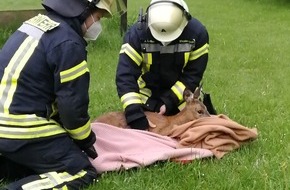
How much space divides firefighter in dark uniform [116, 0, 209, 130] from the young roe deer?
3.7 inches

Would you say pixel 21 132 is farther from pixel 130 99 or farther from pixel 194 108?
pixel 194 108

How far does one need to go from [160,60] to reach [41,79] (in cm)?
146

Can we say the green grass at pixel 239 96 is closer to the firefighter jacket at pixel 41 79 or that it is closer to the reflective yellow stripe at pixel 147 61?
the firefighter jacket at pixel 41 79

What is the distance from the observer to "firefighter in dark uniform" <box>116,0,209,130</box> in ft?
14.3

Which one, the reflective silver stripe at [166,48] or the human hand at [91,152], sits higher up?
the reflective silver stripe at [166,48]

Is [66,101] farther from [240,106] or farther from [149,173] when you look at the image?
[240,106]

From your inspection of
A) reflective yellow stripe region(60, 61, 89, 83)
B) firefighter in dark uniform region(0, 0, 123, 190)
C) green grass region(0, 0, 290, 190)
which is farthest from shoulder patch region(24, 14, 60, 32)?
green grass region(0, 0, 290, 190)

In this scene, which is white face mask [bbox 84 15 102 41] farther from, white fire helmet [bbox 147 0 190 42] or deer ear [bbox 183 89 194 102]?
deer ear [bbox 183 89 194 102]

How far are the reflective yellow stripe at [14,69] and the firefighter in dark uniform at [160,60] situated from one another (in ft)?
4.03

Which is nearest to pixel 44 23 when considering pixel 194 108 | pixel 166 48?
pixel 166 48

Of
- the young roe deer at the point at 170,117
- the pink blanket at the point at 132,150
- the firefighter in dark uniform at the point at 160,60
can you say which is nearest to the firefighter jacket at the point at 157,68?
the firefighter in dark uniform at the point at 160,60

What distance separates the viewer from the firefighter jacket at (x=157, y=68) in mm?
4523

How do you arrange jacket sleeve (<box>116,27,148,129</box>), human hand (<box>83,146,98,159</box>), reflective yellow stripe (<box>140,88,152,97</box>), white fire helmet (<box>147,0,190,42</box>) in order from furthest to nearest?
reflective yellow stripe (<box>140,88,152,97</box>), jacket sleeve (<box>116,27,148,129</box>), white fire helmet (<box>147,0,190,42</box>), human hand (<box>83,146,98,159</box>)

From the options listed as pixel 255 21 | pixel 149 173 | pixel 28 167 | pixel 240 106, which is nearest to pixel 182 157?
pixel 149 173
